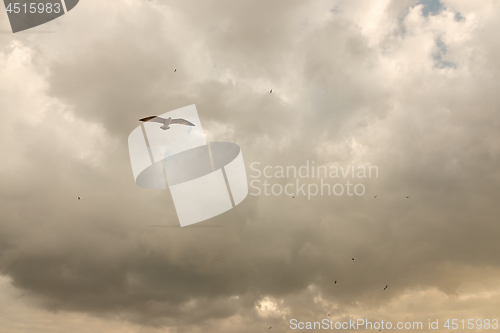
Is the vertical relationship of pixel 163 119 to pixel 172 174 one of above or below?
above

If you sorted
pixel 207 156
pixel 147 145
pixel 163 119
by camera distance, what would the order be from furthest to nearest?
pixel 207 156 → pixel 147 145 → pixel 163 119

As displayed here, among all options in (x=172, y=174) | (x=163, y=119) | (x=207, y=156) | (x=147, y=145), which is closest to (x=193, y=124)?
(x=163, y=119)

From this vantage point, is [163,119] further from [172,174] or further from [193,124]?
[172,174]

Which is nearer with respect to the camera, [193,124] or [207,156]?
[193,124]

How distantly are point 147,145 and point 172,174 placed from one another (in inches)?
734

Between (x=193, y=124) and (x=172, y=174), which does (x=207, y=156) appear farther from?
(x=193, y=124)

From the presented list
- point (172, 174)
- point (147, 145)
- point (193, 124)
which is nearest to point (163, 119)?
point (193, 124)

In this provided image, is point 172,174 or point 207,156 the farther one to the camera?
point 207,156

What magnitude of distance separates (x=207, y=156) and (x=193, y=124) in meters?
48.1

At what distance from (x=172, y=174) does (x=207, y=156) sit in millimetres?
24778

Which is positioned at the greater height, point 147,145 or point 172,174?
point 147,145

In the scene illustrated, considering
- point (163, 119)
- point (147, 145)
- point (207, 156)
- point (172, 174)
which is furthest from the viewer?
point (207, 156)

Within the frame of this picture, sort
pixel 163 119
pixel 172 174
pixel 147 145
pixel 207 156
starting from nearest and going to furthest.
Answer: pixel 163 119 < pixel 147 145 < pixel 172 174 < pixel 207 156

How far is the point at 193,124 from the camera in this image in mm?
105062
